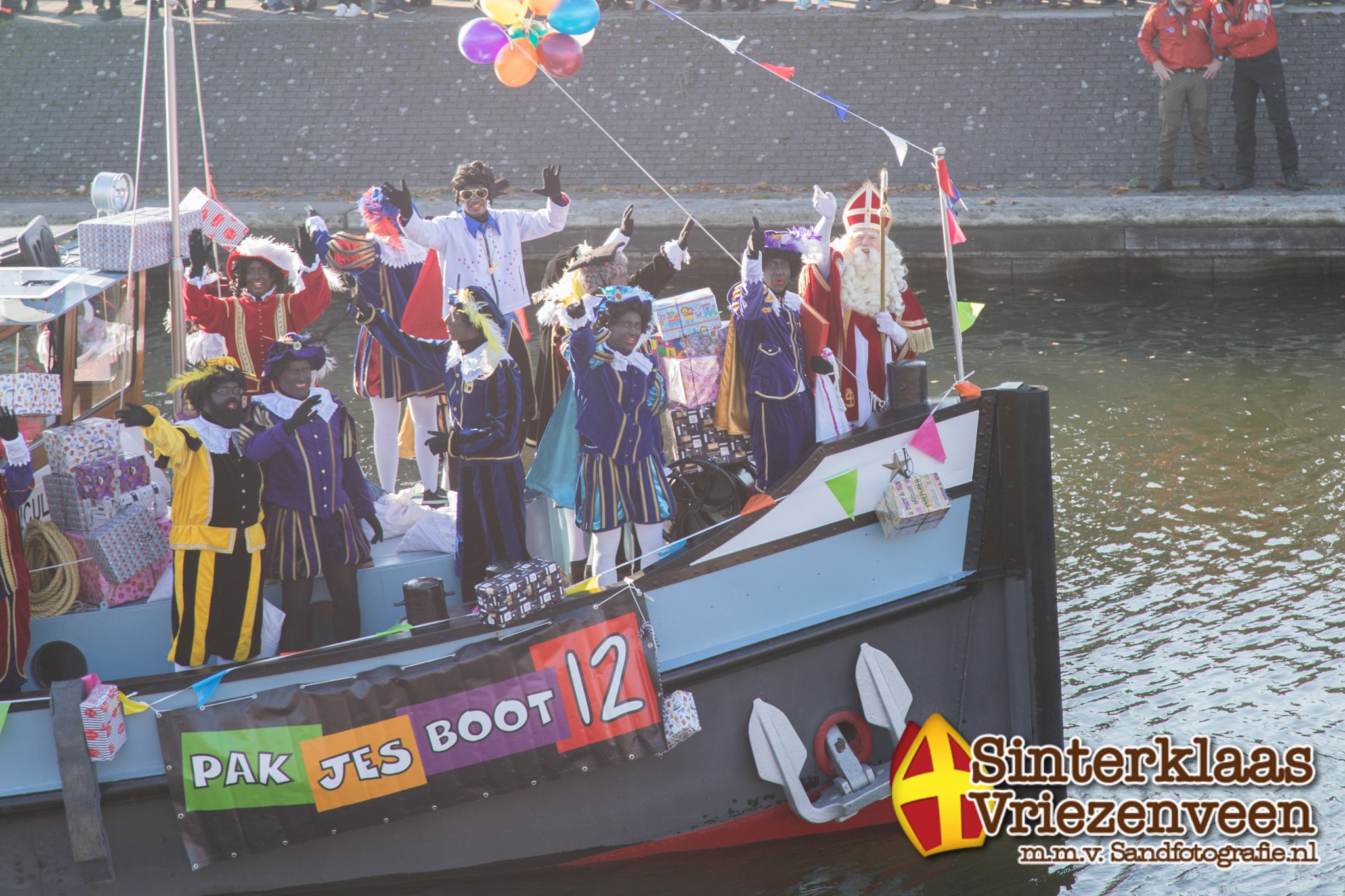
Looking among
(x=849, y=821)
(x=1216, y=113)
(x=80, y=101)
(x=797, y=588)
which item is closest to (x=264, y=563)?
(x=797, y=588)

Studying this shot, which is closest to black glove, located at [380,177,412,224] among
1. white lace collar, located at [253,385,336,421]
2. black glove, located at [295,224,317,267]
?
black glove, located at [295,224,317,267]

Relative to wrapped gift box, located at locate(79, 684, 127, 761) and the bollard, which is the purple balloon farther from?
wrapped gift box, located at locate(79, 684, 127, 761)

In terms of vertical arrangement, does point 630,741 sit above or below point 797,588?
below

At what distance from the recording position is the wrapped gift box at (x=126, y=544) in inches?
203

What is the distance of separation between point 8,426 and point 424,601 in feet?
4.92

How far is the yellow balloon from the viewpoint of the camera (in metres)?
6.82

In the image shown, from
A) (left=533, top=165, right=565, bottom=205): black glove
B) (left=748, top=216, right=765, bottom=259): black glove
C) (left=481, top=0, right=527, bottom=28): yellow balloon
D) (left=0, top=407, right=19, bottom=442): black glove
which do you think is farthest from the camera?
(left=481, top=0, right=527, bottom=28): yellow balloon

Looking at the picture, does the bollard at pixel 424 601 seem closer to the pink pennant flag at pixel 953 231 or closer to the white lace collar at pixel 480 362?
the white lace collar at pixel 480 362

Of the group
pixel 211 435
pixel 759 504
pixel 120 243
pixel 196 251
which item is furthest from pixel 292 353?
pixel 759 504

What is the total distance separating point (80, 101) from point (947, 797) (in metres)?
15.5

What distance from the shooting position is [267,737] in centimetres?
474

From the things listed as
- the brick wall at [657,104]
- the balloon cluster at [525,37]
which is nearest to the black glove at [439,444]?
the balloon cluster at [525,37]

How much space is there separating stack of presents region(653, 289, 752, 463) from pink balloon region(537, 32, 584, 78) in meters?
1.49

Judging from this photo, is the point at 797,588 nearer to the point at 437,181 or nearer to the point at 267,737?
the point at 267,737
